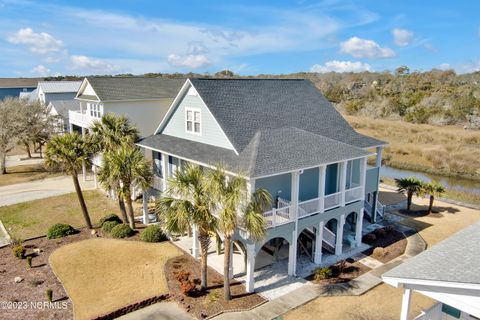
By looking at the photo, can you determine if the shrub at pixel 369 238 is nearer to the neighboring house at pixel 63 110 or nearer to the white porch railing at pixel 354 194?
the white porch railing at pixel 354 194

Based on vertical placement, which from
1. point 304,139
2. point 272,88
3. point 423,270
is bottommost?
point 423,270

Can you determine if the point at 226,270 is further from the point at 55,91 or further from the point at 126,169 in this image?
the point at 55,91

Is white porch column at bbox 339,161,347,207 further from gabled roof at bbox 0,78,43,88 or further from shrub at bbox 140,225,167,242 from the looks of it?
gabled roof at bbox 0,78,43,88

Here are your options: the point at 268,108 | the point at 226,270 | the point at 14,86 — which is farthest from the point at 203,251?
the point at 14,86

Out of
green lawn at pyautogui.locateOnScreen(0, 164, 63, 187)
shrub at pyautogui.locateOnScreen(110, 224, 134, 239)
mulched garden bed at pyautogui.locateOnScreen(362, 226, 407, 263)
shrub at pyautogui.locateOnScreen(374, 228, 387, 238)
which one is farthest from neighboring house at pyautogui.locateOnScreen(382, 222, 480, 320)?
green lawn at pyautogui.locateOnScreen(0, 164, 63, 187)

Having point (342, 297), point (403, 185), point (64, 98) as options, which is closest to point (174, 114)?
point (342, 297)

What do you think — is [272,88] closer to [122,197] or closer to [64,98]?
[122,197]
